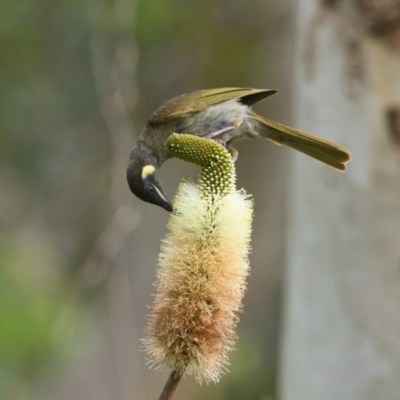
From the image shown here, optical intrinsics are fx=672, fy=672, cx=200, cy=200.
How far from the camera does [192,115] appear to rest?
2.29 metres

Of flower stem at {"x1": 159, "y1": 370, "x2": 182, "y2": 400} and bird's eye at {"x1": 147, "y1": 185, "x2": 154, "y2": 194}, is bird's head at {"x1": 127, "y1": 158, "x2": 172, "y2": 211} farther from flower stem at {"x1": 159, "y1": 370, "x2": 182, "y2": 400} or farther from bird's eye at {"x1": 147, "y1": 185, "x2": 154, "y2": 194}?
flower stem at {"x1": 159, "y1": 370, "x2": 182, "y2": 400}

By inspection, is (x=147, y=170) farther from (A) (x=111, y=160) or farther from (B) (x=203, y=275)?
(A) (x=111, y=160)

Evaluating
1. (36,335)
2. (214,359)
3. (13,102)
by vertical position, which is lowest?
(36,335)

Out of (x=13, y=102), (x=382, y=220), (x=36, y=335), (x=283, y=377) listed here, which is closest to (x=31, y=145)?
(x=13, y=102)

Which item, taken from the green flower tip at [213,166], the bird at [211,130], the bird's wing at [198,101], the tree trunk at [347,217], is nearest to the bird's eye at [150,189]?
the bird at [211,130]

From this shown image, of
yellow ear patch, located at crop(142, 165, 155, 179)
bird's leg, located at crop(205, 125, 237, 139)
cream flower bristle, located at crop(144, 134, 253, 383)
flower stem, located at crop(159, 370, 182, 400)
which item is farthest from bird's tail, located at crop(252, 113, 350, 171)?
flower stem, located at crop(159, 370, 182, 400)

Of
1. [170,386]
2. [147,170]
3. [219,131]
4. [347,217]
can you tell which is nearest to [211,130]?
[219,131]

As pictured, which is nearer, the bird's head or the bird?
the bird's head

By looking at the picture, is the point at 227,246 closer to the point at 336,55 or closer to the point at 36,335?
the point at 336,55

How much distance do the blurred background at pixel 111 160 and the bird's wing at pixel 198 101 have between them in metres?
2.08

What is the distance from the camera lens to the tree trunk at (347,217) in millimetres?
2355

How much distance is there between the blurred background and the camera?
15.6ft

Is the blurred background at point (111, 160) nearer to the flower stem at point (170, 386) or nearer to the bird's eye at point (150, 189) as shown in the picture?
the bird's eye at point (150, 189)

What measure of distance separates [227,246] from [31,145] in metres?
4.26
